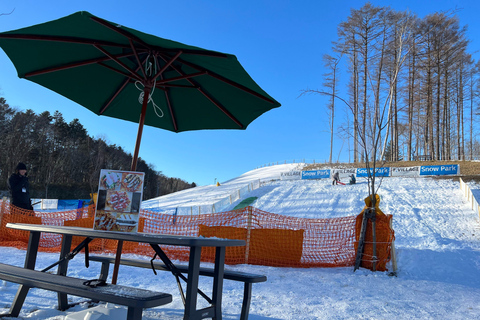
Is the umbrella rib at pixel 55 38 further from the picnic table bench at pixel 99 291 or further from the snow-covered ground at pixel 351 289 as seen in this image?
the snow-covered ground at pixel 351 289

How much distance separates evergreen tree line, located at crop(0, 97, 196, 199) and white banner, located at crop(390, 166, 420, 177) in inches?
1482

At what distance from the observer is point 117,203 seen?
2.45m

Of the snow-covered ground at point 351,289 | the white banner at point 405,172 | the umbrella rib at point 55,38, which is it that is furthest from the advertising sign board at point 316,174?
the umbrella rib at point 55,38

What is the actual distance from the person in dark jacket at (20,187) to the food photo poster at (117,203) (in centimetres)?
620

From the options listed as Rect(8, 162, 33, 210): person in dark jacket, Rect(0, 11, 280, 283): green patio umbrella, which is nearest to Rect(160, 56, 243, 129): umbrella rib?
Rect(0, 11, 280, 283): green patio umbrella

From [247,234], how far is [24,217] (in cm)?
586

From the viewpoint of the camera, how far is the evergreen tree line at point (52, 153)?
40781 millimetres

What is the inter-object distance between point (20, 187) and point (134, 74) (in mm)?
6484

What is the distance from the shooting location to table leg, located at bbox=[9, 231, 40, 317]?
2998 mm

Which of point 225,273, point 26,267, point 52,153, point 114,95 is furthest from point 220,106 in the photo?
point 52,153

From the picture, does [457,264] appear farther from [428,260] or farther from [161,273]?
[161,273]

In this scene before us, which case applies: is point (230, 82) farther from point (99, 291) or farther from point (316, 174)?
point (316, 174)

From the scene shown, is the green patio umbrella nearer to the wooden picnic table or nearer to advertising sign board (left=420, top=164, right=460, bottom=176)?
the wooden picnic table

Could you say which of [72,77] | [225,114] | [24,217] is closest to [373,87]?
[225,114]
